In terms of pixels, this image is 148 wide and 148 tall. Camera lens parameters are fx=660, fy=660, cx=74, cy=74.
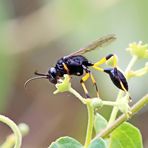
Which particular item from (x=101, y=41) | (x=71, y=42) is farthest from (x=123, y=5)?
(x=101, y=41)

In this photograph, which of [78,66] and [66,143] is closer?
[66,143]

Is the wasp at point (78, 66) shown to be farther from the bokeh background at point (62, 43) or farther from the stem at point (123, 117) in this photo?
the bokeh background at point (62, 43)

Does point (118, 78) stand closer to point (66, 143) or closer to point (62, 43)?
point (66, 143)

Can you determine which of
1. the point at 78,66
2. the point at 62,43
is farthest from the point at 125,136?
the point at 62,43

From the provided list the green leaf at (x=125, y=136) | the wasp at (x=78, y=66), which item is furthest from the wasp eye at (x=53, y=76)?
the green leaf at (x=125, y=136)

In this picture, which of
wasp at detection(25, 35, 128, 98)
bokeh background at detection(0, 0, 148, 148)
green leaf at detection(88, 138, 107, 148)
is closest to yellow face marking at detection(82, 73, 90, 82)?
wasp at detection(25, 35, 128, 98)

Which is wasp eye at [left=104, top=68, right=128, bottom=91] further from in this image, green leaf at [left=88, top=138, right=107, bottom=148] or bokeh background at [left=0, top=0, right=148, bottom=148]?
bokeh background at [left=0, top=0, right=148, bottom=148]
